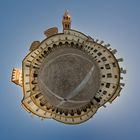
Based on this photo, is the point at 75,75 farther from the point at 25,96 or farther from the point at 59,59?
the point at 25,96

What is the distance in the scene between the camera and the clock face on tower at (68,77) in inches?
1341

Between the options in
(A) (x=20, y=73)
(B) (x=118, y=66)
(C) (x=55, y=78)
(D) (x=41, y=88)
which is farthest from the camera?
(A) (x=20, y=73)

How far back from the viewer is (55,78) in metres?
33.8

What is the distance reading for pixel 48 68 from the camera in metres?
35.2

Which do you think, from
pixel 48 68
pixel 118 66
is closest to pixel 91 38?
pixel 118 66

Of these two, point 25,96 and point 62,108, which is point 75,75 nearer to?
point 62,108

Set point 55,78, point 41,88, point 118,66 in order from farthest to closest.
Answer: point 118,66 → point 41,88 → point 55,78

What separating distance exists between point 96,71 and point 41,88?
6546 mm

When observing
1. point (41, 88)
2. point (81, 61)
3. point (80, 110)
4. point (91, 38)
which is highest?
point (91, 38)

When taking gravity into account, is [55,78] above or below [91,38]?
below

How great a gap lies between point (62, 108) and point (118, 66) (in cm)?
871

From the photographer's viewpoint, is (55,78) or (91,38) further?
(91,38)

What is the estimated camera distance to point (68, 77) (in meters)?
33.4

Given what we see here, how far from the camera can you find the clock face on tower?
3406 cm
